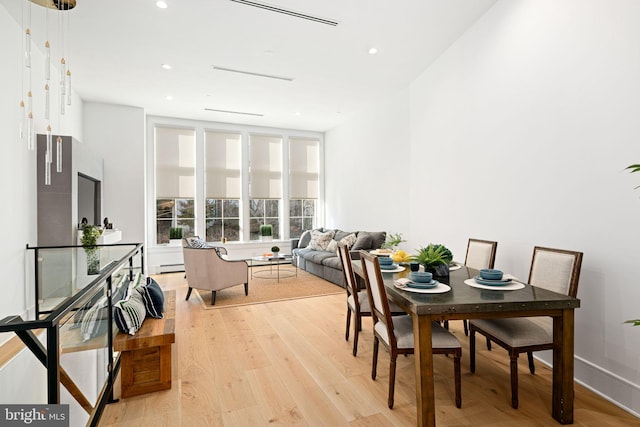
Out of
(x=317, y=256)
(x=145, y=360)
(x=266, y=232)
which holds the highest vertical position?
(x=266, y=232)

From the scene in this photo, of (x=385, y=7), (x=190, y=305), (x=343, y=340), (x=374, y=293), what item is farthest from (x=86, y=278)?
(x=385, y=7)

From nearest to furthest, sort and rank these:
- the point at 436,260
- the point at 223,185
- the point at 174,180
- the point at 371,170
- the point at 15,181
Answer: the point at 436,260 → the point at 15,181 → the point at 371,170 → the point at 174,180 → the point at 223,185

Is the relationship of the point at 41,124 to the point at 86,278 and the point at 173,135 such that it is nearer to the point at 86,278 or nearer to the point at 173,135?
the point at 86,278

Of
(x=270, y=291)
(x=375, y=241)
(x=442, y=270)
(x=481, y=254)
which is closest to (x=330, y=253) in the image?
(x=375, y=241)

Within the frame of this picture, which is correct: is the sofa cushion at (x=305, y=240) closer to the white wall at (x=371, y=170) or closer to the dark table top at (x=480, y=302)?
the white wall at (x=371, y=170)

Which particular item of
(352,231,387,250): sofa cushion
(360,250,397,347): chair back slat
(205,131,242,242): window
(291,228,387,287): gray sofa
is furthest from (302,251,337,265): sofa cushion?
(360,250,397,347): chair back slat

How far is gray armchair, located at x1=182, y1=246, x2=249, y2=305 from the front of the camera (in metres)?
4.55

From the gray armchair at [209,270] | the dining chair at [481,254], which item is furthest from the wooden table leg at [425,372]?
the gray armchair at [209,270]

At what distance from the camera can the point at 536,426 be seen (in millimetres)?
1946

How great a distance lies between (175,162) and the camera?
7094mm

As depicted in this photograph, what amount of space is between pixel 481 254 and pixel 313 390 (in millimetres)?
1945

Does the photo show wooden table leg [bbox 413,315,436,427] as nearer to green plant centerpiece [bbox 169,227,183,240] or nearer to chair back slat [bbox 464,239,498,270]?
chair back slat [bbox 464,239,498,270]

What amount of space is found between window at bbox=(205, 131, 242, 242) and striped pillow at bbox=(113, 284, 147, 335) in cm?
491

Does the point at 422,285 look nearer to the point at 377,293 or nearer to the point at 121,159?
the point at 377,293
